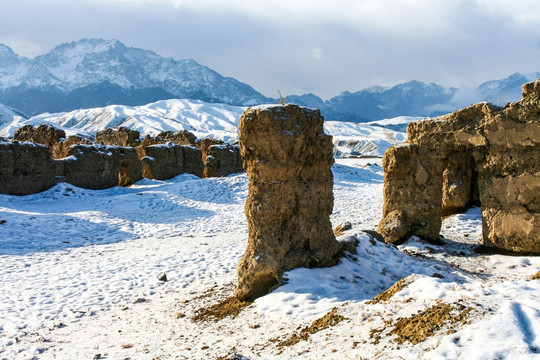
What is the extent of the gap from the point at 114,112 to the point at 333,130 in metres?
76.6

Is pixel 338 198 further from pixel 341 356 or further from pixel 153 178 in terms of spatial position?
pixel 341 356

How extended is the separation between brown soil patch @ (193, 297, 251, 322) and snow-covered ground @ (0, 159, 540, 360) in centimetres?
14

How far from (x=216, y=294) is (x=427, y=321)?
15.0ft

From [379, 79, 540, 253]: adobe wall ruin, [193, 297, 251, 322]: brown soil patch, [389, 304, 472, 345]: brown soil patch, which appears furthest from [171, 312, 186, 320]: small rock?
[379, 79, 540, 253]: adobe wall ruin

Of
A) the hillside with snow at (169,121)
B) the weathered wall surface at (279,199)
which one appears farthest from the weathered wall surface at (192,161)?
the hillside with snow at (169,121)

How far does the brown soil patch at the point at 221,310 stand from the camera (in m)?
6.62

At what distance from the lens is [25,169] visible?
1736 cm

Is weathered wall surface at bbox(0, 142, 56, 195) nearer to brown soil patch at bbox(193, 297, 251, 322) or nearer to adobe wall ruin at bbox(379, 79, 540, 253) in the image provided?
brown soil patch at bbox(193, 297, 251, 322)

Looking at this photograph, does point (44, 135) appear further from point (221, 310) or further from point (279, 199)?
point (221, 310)

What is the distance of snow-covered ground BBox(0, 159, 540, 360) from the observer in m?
4.30

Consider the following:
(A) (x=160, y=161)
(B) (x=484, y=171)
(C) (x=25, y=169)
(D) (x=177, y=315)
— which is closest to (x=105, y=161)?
(C) (x=25, y=169)

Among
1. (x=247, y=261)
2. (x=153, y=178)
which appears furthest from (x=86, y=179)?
(x=247, y=261)

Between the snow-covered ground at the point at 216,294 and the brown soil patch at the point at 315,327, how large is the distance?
0.17ft

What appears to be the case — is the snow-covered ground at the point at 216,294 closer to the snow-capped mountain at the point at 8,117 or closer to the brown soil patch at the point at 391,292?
the brown soil patch at the point at 391,292
